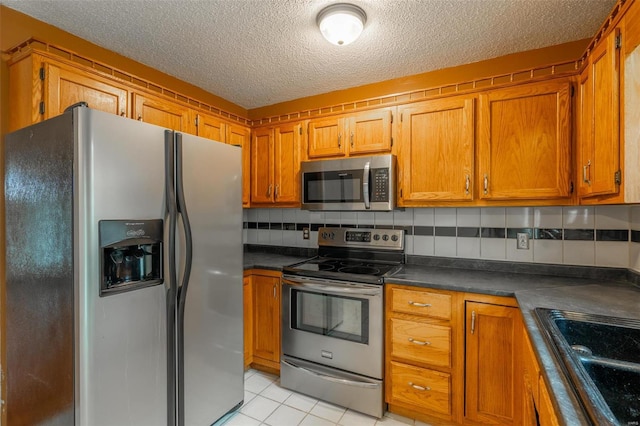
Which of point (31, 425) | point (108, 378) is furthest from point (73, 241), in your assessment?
point (31, 425)

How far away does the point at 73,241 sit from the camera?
49.6 inches

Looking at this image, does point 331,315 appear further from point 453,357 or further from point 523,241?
point 523,241

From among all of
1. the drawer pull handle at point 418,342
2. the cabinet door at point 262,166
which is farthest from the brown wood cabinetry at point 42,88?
the drawer pull handle at point 418,342

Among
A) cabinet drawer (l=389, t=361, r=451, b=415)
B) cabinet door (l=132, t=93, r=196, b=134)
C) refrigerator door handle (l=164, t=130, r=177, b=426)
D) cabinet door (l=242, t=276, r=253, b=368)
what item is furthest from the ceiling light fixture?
cabinet drawer (l=389, t=361, r=451, b=415)

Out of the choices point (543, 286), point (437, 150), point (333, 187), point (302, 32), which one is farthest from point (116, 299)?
point (543, 286)

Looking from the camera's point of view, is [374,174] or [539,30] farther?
[374,174]

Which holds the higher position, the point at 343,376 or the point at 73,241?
the point at 73,241

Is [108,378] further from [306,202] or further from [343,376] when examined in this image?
[306,202]

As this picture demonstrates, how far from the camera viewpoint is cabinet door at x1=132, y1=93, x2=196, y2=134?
2025 millimetres

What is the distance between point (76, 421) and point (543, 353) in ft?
5.86

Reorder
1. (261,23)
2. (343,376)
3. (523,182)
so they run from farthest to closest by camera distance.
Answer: (343,376) < (523,182) < (261,23)

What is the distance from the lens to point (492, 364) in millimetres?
1750

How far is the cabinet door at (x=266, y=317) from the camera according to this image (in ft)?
7.99

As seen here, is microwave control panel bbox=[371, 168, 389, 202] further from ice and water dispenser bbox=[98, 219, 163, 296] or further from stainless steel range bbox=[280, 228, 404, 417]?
ice and water dispenser bbox=[98, 219, 163, 296]
